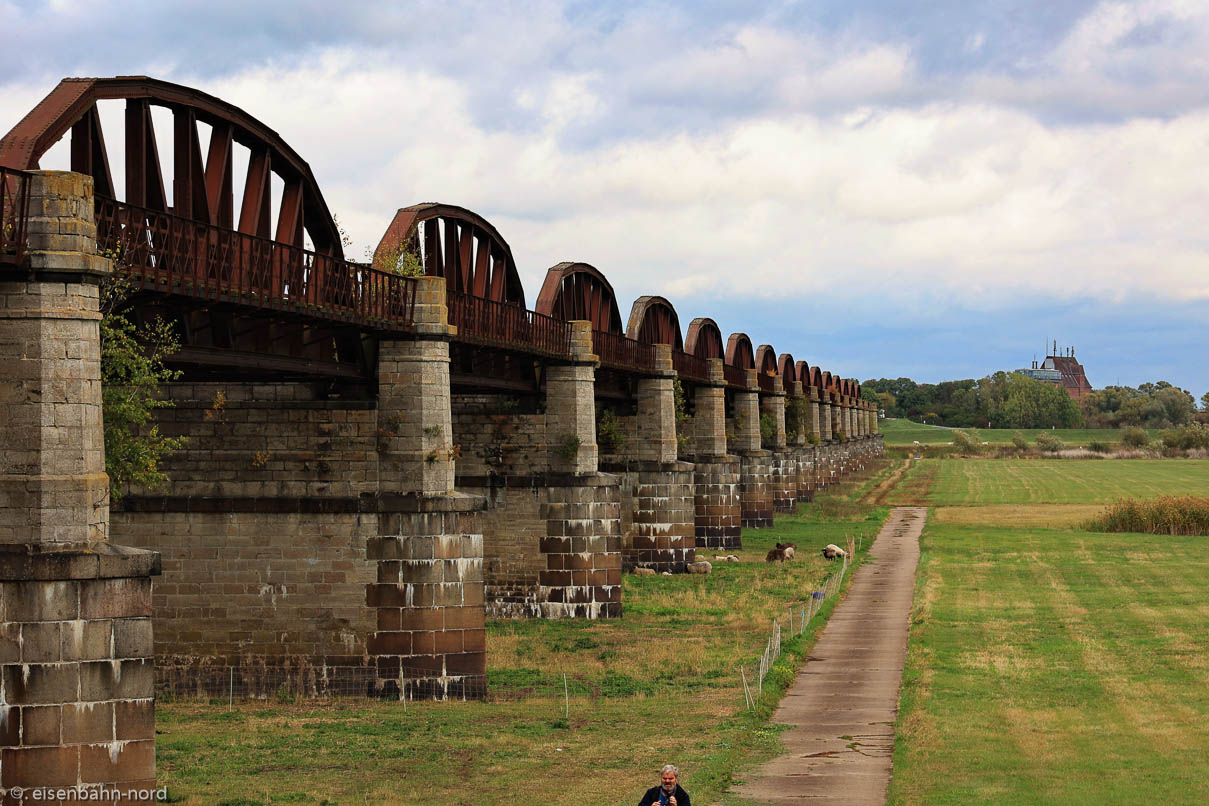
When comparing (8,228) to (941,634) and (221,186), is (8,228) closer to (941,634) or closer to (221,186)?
(221,186)

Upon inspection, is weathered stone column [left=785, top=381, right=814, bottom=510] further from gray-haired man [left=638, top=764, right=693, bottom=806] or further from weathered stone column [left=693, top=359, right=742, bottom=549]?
gray-haired man [left=638, top=764, right=693, bottom=806]

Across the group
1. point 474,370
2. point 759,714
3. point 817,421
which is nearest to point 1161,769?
point 759,714

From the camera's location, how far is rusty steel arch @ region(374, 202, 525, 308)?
35312 mm

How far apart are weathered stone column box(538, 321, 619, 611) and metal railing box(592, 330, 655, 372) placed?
6.14 m

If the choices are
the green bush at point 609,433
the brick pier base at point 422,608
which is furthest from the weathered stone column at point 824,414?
the brick pier base at point 422,608

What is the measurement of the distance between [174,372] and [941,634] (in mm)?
22771

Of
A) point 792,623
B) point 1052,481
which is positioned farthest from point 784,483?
point 792,623

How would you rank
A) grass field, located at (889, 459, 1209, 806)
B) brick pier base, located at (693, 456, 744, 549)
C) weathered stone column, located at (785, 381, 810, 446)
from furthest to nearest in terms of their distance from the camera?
1. weathered stone column, located at (785, 381, 810, 446)
2. brick pier base, located at (693, 456, 744, 549)
3. grass field, located at (889, 459, 1209, 806)

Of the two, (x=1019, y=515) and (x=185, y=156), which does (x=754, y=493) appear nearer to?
(x=1019, y=515)

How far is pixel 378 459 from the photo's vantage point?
3225cm

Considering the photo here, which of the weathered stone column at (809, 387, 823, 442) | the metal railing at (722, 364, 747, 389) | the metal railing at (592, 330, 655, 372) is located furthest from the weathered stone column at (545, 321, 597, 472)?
the weathered stone column at (809, 387, 823, 442)

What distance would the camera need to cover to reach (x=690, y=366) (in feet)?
233

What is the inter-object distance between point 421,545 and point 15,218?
13.3 metres

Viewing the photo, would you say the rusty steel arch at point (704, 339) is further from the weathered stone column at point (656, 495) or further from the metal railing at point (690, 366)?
the weathered stone column at point (656, 495)
